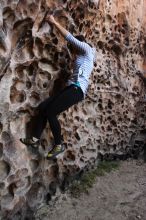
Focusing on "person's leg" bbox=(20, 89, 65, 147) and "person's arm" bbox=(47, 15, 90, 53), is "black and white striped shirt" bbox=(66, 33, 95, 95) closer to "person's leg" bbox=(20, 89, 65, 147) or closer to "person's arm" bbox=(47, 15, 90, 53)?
"person's arm" bbox=(47, 15, 90, 53)

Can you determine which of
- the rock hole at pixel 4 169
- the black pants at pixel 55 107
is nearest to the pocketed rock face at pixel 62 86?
the rock hole at pixel 4 169

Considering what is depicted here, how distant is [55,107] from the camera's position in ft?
13.3

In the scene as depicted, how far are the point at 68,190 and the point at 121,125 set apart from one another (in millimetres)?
1206

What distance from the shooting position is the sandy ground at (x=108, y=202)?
4469 millimetres

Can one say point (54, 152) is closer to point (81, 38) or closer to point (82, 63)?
point (82, 63)

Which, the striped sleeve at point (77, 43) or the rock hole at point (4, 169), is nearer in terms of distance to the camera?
the rock hole at point (4, 169)

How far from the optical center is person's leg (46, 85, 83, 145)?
406 cm

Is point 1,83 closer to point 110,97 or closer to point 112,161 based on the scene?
point 110,97

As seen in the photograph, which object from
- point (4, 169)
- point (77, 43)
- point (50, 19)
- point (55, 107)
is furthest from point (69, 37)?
point (4, 169)

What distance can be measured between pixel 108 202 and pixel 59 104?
128cm

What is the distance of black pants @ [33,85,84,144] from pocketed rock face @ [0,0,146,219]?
0.38 feet

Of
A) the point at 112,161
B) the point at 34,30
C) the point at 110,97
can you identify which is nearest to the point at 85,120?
the point at 110,97

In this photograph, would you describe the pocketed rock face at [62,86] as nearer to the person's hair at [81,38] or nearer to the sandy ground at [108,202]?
the person's hair at [81,38]

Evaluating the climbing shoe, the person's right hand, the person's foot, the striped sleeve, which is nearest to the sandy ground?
the climbing shoe
